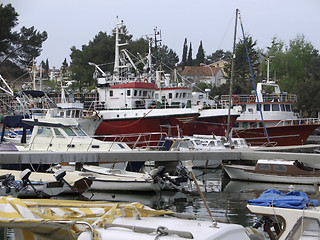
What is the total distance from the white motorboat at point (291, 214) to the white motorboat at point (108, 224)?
1936 millimetres

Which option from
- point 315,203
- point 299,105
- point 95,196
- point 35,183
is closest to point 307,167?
point 95,196

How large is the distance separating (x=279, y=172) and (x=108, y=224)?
721 inches

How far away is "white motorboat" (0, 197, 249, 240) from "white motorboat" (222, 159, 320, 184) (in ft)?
54.6

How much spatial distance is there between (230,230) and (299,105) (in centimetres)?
6090

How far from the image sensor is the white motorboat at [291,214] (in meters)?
8.50

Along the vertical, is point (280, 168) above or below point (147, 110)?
below

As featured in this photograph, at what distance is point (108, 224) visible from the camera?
6641 millimetres

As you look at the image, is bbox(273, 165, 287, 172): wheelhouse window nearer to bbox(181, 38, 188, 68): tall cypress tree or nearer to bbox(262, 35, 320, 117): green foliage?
bbox(262, 35, 320, 117): green foliage

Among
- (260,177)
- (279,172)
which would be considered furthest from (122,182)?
(279,172)

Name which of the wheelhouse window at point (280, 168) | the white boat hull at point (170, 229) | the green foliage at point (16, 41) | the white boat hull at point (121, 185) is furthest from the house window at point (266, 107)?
the white boat hull at point (170, 229)

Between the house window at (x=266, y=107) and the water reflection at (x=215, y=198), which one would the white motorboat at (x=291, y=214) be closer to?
the water reflection at (x=215, y=198)

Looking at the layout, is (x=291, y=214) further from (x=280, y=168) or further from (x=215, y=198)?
(x=280, y=168)

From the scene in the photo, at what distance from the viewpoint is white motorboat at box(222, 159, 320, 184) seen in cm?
2323

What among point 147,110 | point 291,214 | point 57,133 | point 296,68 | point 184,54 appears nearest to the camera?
point 291,214
